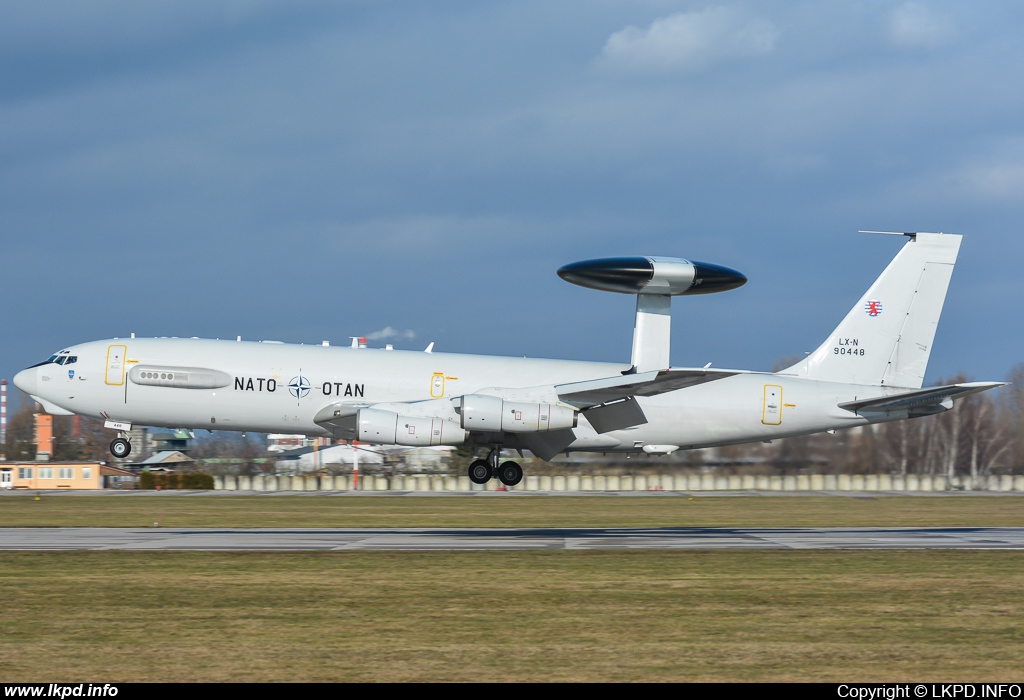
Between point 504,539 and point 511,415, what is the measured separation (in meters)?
4.18

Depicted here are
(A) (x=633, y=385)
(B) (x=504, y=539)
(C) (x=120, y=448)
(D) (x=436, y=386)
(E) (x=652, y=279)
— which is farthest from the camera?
(D) (x=436, y=386)

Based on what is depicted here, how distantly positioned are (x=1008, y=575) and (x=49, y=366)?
31632mm

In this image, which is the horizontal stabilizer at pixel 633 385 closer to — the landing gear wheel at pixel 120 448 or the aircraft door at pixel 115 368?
the landing gear wheel at pixel 120 448

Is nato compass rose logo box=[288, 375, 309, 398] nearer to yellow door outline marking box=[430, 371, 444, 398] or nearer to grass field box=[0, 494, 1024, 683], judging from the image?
yellow door outline marking box=[430, 371, 444, 398]

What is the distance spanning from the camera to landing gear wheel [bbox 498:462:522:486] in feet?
127

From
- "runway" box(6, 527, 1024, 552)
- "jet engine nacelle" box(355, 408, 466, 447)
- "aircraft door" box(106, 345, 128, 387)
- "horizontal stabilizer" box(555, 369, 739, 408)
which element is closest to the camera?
"runway" box(6, 527, 1024, 552)

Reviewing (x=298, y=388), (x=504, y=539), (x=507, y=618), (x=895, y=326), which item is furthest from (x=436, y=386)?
(x=895, y=326)

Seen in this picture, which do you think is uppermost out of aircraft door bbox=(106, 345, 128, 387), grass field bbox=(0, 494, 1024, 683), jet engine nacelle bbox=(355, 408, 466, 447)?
aircraft door bbox=(106, 345, 128, 387)

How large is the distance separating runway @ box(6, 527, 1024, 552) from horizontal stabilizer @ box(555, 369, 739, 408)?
4818 mm

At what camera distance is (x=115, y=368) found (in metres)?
38.7

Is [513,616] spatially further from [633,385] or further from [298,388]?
[298,388]

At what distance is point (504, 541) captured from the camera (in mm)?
36531

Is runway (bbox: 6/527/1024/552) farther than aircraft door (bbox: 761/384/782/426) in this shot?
No

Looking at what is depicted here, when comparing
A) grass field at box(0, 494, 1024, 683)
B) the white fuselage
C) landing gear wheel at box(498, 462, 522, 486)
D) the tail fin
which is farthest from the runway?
the tail fin
